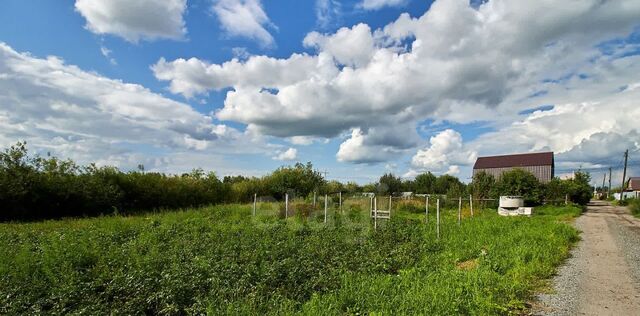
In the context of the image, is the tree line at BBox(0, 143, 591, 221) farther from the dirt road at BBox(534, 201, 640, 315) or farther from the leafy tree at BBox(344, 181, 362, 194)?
the dirt road at BBox(534, 201, 640, 315)

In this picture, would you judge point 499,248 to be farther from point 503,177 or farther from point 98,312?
point 503,177

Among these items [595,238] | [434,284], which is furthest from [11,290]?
[595,238]

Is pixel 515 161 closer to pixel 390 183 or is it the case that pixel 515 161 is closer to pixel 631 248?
pixel 390 183

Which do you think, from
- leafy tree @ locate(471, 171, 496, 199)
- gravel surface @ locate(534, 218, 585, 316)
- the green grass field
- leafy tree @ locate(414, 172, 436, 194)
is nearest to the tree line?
leafy tree @ locate(471, 171, 496, 199)

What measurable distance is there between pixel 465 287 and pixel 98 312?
5.20m

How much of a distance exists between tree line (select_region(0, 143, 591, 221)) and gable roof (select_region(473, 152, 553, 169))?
1209 cm

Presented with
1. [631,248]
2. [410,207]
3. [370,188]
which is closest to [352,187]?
[370,188]

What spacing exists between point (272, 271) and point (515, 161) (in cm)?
5220

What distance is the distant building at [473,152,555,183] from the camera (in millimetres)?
47625

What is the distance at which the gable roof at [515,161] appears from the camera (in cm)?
4862

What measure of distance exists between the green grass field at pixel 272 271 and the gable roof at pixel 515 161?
41590 mm

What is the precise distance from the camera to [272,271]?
654 centimetres

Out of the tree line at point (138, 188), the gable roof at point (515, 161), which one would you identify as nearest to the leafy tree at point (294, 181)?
the tree line at point (138, 188)

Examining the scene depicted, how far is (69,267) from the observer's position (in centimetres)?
692
